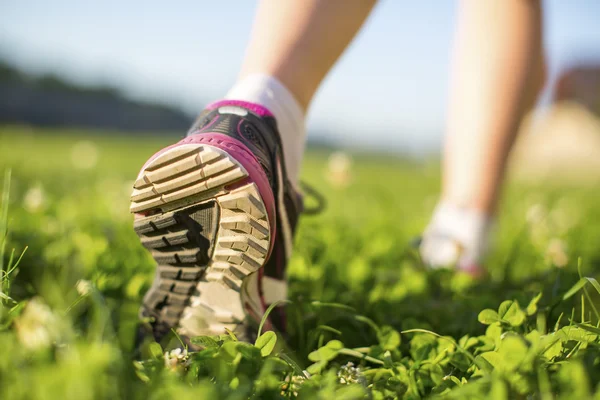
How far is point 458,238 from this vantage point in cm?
185

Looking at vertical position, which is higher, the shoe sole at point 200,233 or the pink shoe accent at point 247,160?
the pink shoe accent at point 247,160

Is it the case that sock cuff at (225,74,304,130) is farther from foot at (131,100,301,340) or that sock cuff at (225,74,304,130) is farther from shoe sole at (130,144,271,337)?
shoe sole at (130,144,271,337)

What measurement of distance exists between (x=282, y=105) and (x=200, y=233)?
38 centimetres

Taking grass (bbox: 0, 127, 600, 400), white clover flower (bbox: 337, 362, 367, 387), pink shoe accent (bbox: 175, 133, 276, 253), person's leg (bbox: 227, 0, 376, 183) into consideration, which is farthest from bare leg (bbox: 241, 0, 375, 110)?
white clover flower (bbox: 337, 362, 367, 387)

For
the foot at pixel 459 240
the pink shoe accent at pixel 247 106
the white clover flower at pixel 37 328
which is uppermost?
the pink shoe accent at pixel 247 106

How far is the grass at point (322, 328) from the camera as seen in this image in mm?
777

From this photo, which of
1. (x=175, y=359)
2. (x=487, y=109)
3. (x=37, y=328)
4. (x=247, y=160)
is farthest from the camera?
(x=487, y=109)

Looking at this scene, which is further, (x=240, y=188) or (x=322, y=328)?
(x=322, y=328)

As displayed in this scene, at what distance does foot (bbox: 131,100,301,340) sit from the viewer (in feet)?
3.34

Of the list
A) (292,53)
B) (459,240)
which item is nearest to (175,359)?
(292,53)

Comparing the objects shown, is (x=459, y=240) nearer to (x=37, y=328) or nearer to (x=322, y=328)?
(x=322, y=328)

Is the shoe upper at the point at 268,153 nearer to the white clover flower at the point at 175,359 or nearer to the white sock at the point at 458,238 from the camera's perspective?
the white clover flower at the point at 175,359

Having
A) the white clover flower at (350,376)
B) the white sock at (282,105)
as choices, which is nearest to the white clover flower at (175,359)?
the white clover flower at (350,376)

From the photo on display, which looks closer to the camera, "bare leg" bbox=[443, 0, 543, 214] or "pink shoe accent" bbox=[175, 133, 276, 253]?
"pink shoe accent" bbox=[175, 133, 276, 253]
